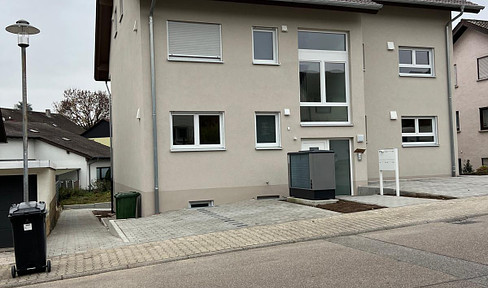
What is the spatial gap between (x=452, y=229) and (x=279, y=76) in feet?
26.5

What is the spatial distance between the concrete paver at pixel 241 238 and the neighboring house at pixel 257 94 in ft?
14.6

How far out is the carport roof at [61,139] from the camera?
39906mm

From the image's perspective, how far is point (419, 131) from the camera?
18359 millimetres

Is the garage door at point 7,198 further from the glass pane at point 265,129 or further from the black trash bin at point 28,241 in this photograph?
the glass pane at point 265,129

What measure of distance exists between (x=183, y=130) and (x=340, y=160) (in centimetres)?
531

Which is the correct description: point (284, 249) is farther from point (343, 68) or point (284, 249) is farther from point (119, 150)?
point (119, 150)

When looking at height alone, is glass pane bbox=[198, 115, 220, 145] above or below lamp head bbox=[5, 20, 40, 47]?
below

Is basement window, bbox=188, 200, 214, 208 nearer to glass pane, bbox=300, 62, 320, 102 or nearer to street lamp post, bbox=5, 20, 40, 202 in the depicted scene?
glass pane, bbox=300, 62, 320, 102

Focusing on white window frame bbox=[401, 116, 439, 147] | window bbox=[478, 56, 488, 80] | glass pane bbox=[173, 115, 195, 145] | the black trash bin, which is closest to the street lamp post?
the black trash bin

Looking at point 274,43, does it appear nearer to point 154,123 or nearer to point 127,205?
point 154,123

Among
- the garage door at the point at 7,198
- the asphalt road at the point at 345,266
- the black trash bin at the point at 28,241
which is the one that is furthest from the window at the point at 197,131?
the asphalt road at the point at 345,266

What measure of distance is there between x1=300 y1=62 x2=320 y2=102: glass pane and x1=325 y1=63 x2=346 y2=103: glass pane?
31 cm

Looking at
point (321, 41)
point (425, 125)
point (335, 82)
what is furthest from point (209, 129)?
point (425, 125)

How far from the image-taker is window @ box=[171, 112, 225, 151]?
14367 mm
